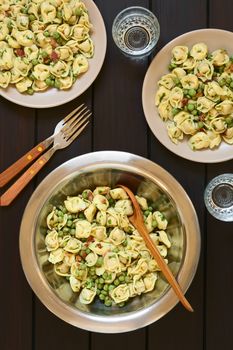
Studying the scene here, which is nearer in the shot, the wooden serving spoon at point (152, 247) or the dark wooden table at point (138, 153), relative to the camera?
the wooden serving spoon at point (152, 247)

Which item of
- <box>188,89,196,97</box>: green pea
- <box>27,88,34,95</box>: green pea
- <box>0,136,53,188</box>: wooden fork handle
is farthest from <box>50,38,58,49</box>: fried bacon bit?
<box>188,89,196,97</box>: green pea

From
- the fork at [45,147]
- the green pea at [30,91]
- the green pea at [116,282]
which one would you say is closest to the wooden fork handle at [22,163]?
the fork at [45,147]

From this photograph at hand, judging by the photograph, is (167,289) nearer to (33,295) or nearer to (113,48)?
(33,295)

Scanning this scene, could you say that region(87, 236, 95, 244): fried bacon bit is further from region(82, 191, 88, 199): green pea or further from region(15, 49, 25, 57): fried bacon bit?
region(15, 49, 25, 57): fried bacon bit

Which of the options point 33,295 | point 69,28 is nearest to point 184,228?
point 33,295

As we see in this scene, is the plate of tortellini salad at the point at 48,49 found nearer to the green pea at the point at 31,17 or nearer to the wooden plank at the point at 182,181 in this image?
the green pea at the point at 31,17

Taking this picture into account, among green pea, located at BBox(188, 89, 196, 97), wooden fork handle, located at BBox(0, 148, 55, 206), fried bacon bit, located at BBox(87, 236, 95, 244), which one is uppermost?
green pea, located at BBox(188, 89, 196, 97)
